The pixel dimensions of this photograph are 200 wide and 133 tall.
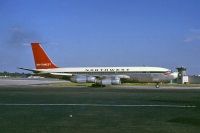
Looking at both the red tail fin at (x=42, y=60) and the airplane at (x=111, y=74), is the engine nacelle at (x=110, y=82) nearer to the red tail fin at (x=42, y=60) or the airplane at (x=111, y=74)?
the airplane at (x=111, y=74)

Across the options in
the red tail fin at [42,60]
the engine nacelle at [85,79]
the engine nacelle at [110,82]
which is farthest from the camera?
the red tail fin at [42,60]

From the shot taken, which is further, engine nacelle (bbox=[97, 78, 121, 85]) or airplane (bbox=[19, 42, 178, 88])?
airplane (bbox=[19, 42, 178, 88])

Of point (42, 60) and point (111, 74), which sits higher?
point (42, 60)

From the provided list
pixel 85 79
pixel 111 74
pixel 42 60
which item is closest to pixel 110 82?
pixel 85 79

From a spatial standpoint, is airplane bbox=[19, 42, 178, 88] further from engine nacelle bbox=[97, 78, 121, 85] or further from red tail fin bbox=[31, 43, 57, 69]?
red tail fin bbox=[31, 43, 57, 69]

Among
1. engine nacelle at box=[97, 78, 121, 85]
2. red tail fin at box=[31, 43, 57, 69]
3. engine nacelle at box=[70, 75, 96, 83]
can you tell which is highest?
red tail fin at box=[31, 43, 57, 69]

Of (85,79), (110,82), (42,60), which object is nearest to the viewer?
(110,82)

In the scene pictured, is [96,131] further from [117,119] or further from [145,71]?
[145,71]

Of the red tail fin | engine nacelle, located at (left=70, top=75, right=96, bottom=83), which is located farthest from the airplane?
the red tail fin

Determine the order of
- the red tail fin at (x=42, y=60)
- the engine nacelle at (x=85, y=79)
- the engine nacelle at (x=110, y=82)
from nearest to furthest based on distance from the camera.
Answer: the engine nacelle at (x=110, y=82) → the engine nacelle at (x=85, y=79) → the red tail fin at (x=42, y=60)

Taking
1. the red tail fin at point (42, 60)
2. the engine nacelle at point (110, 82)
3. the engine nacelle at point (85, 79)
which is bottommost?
the engine nacelle at point (110, 82)

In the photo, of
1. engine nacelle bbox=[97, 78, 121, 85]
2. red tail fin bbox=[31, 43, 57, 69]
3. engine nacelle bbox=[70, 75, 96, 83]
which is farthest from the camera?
red tail fin bbox=[31, 43, 57, 69]

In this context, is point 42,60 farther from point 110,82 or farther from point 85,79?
point 110,82

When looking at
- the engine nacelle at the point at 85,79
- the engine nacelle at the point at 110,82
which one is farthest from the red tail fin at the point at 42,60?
the engine nacelle at the point at 110,82
